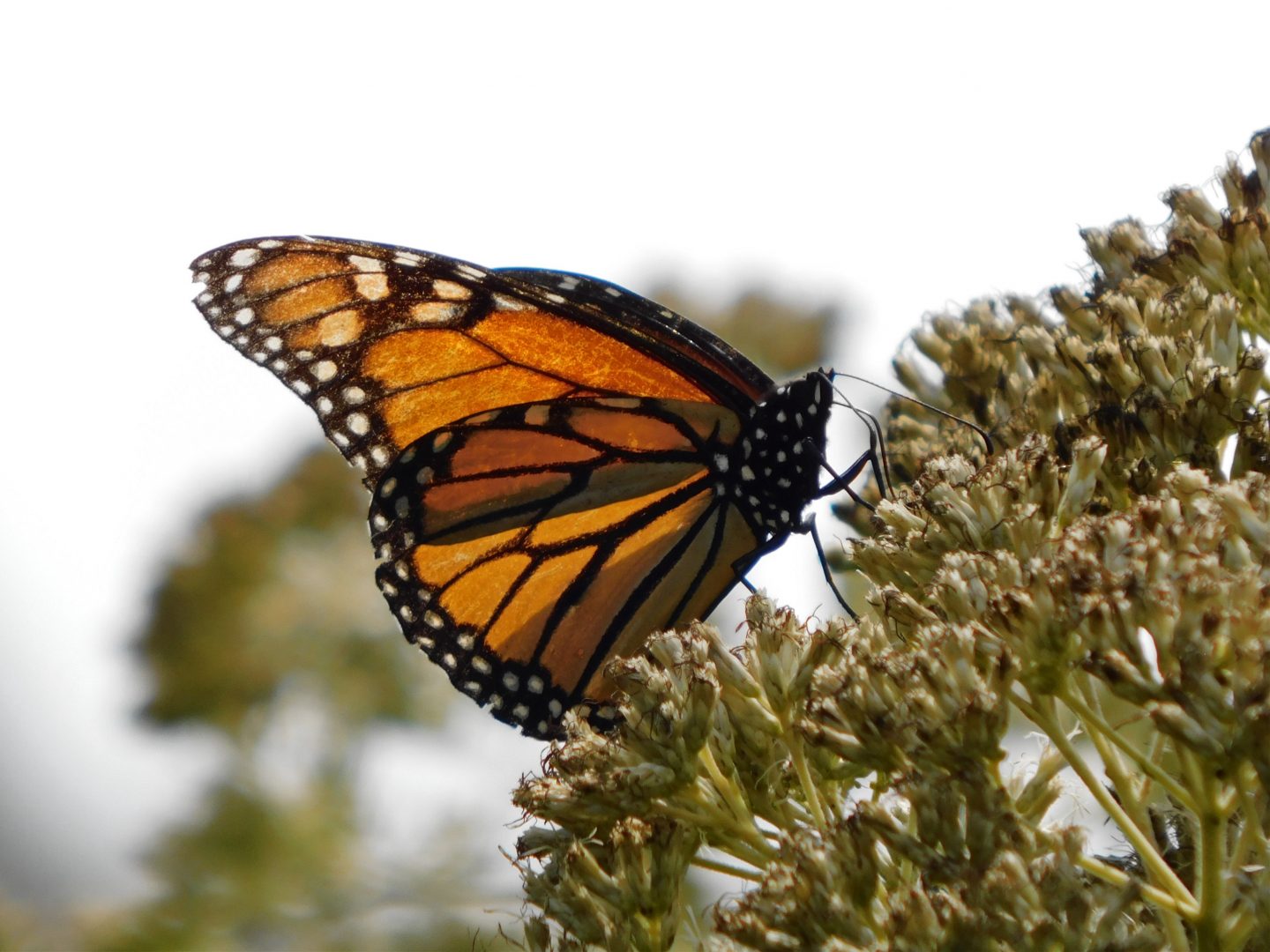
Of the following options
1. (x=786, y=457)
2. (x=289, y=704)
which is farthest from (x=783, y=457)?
(x=289, y=704)

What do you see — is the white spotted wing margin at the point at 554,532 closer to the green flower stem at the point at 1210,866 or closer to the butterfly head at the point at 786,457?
the butterfly head at the point at 786,457

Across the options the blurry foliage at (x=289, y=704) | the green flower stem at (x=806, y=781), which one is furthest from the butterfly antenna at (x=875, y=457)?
the blurry foliage at (x=289, y=704)

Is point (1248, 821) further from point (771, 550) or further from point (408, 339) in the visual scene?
point (408, 339)

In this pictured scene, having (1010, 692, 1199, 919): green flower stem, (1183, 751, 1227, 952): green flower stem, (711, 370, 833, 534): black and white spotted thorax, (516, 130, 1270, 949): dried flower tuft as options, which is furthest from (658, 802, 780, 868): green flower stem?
(711, 370, 833, 534): black and white spotted thorax

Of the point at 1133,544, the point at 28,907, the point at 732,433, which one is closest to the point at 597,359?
the point at 732,433

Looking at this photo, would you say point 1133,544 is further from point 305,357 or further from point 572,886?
point 305,357

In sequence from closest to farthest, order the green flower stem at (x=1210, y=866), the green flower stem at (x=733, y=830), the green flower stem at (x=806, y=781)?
the green flower stem at (x=1210, y=866)
the green flower stem at (x=806, y=781)
the green flower stem at (x=733, y=830)
